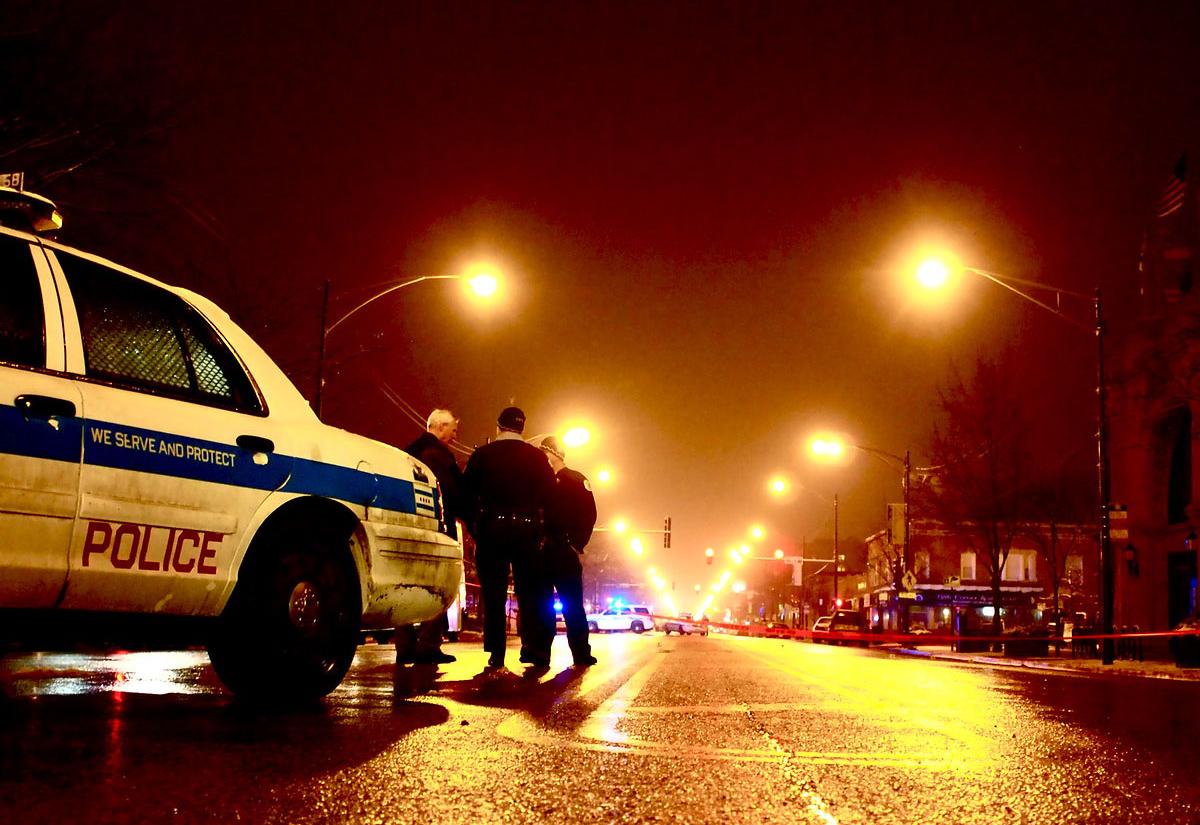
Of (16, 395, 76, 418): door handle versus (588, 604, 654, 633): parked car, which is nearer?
(16, 395, 76, 418): door handle

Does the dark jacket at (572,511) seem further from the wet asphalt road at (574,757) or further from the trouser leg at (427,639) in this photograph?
the wet asphalt road at (574,757)

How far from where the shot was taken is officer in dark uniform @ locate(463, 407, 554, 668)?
9.11 metres

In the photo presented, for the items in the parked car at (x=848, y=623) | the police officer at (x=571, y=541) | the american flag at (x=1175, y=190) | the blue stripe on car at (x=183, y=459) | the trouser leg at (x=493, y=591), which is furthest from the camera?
the parked car at (x=848, y=623)

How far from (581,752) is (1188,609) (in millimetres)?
40508

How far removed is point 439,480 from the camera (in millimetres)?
9281

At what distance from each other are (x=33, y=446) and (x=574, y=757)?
7.51ft

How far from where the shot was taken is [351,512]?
599 centimetres

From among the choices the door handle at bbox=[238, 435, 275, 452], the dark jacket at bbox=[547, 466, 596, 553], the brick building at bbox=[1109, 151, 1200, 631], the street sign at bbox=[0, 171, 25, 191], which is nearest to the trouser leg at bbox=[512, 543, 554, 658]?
the dark jacket at bbox=[547, 466, 596, 553]

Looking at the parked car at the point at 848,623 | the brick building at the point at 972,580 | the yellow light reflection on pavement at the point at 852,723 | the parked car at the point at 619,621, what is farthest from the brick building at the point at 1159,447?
the yellow light reflection on pavement at the point at 852,723

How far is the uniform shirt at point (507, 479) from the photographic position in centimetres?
912

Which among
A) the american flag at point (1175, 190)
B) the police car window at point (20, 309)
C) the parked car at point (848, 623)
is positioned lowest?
the parked car at point (848, 623)

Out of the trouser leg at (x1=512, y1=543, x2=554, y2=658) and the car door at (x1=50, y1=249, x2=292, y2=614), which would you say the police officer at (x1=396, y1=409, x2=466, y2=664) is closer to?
the trouser leg at (x1=512, y1=543, x2=554, y2=658)

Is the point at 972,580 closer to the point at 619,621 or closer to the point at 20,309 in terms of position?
the point at 619,621

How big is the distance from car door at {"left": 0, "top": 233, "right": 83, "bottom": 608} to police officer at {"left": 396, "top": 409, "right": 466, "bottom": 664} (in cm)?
464
